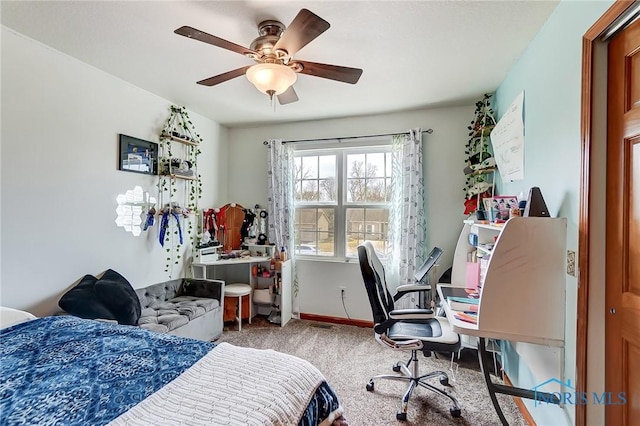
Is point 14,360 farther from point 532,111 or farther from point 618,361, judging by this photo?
point 532,111

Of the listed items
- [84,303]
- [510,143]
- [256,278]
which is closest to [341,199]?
[256,278]

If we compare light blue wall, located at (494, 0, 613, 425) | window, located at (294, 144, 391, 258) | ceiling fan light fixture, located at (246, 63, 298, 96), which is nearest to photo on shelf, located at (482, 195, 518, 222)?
light blue wall, located at (494, 0, 613, 425)

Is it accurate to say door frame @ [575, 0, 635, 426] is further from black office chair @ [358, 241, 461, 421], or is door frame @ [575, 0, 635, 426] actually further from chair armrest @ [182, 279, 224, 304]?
chair armrest @ [182, 279, 224, 304]

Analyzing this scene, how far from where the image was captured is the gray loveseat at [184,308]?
2406 mm

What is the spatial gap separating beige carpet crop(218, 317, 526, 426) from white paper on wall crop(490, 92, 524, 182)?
1665 millimetres

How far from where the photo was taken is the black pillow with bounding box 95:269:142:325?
2.16m

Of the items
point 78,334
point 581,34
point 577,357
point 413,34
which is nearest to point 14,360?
point 78,334

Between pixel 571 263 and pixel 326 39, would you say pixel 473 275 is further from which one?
pixel 326 39

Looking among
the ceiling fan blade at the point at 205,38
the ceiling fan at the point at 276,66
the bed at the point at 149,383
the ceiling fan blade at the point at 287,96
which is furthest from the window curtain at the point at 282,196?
the bed at the point at 149,383

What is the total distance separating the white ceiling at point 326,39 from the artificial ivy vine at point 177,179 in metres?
0.42

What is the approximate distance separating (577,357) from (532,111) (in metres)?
1.47

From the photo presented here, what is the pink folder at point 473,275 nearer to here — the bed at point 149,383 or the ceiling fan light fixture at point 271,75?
the bed at point 149,383

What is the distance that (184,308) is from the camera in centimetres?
268

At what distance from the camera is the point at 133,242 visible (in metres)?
2.72
